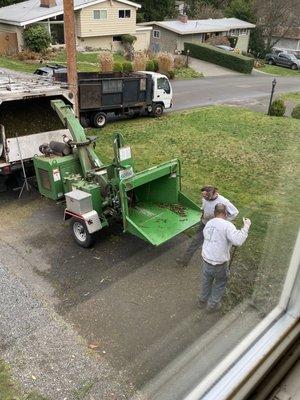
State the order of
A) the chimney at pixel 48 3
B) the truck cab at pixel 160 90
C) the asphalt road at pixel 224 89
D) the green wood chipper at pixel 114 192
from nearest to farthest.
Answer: the green wood chipper at pixel 114 192 < the truck cab at pixel 160 90 < the asphalt road at pixel 224 89 < the chimney at pixel 48 3

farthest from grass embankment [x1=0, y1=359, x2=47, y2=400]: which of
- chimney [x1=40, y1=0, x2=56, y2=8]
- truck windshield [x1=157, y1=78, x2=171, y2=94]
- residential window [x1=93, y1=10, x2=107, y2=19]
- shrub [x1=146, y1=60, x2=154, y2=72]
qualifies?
residential window [x1=93, y1=10, x2=107, y2=19]

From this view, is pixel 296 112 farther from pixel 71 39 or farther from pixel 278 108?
pixel 71 39

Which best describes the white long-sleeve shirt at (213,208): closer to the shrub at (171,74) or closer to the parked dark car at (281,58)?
the parked dark car at (281,58)

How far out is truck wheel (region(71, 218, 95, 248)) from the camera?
6.07 metres

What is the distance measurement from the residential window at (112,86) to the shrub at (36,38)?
44.2 feet

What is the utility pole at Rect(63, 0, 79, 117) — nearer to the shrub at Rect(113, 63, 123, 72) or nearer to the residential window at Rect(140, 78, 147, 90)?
the residential window at Rect(140, 78, 147, 90)

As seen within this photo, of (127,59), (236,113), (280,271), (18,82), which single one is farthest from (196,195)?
(127,59)

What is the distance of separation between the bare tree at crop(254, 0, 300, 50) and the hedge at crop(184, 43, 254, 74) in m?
14.5

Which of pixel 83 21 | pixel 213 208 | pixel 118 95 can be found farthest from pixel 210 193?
pixel 83 21

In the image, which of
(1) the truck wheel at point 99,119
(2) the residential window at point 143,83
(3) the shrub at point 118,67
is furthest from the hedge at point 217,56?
(1) the truck wheel at point 99,119

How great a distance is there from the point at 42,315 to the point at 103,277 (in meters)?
1.02

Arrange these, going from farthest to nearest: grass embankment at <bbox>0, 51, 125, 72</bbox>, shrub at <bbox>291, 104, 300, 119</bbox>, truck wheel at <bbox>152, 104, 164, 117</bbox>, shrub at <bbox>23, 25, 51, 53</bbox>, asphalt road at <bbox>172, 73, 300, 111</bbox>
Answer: shrub at <bbox>23, 25, 51, 53</bbox>, grass embankment at <bbox>0, 51, 125, 72</bbox>, asphalt road at <bbox>172, 73, 300, 111</bbox>, truck wheel at <bbox>152, 104, 164, 117</bbox>, shrub at <bbox>291, 104, 300, 119</bbox>

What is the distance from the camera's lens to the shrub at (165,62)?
77.7 feet

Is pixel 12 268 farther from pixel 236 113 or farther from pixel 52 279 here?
pixel 236 113
